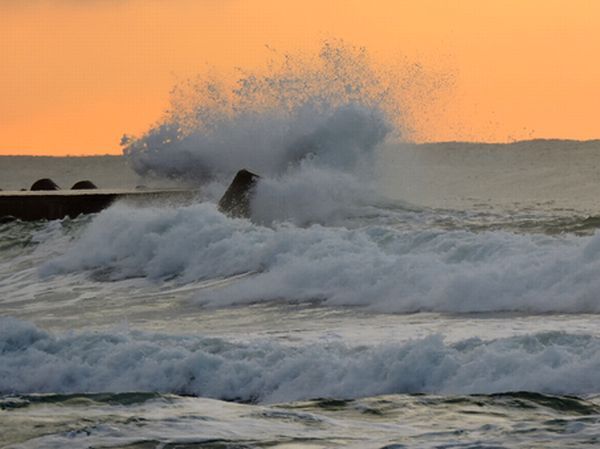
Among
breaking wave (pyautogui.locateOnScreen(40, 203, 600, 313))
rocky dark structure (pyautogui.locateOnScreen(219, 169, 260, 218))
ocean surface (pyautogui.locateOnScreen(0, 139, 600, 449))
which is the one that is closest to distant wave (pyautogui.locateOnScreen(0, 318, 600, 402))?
ocean surface (pyautogui.locateOnScreen(0, 139, 600, 449))

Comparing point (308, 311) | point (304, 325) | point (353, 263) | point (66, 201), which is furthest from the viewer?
point (66, 201)

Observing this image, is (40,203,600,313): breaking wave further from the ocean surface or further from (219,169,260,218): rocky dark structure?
(219,169,260,218): rocky dark structure

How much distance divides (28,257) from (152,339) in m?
11.3

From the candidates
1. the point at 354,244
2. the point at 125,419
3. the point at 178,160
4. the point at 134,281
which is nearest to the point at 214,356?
the point at 125,419

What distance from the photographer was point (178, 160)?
30.8 metres

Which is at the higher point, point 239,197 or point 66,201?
point 66,201

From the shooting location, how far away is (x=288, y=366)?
9.95m

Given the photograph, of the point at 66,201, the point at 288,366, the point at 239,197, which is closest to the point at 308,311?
the point at 288,366

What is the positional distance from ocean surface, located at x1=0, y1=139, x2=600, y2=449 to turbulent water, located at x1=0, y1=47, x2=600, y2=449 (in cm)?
3

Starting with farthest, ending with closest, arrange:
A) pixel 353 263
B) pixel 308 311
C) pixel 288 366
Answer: pixel 353 263 < pixel 308 311 < pixel 288 366

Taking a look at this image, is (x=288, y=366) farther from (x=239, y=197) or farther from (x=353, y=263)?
(x=239, y=197)

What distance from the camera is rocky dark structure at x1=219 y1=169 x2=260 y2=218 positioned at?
2120 centimetres

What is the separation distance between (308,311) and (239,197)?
793cm

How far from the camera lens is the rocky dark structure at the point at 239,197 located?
69.6 feet
